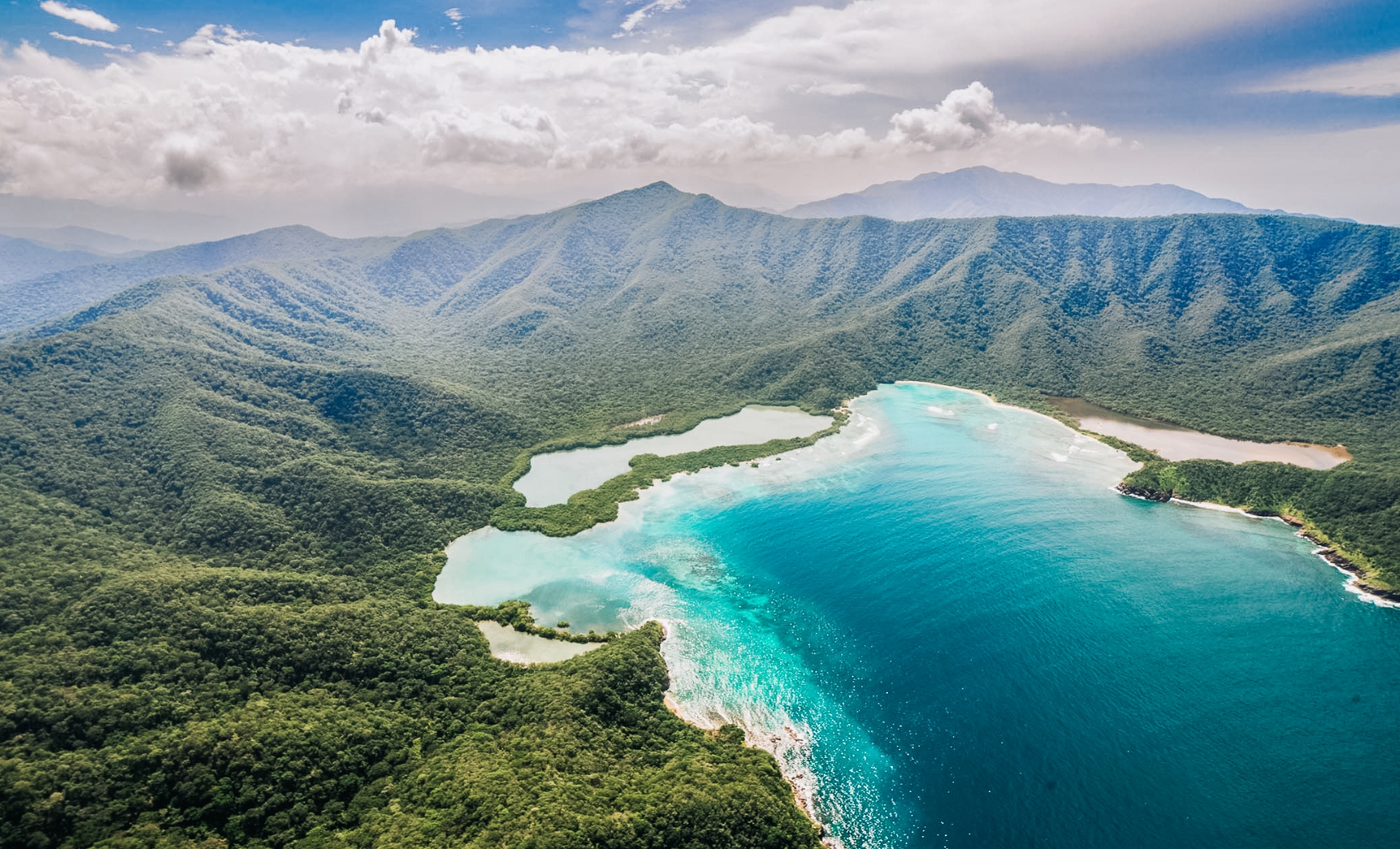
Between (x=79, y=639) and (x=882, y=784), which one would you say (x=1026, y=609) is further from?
(x=79, y=639)

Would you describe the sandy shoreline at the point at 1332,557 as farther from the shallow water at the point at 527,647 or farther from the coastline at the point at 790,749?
the shallow water at the point at 527,647

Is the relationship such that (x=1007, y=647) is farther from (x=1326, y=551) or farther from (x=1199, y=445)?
(x=1199, y=445)

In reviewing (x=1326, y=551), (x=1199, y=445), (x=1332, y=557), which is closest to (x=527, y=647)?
(x=1332, y=557)

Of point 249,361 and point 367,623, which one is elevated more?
point 249,361

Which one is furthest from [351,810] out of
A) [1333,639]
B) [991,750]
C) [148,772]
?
[1333,639]

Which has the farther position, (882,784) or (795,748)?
(795,748)

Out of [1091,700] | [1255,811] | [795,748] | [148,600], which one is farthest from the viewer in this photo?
[148,600]

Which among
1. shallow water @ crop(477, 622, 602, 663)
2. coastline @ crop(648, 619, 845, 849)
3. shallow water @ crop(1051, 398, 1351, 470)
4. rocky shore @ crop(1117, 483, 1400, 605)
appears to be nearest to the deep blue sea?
coastline @ crop(648, 619, 845, 849)
